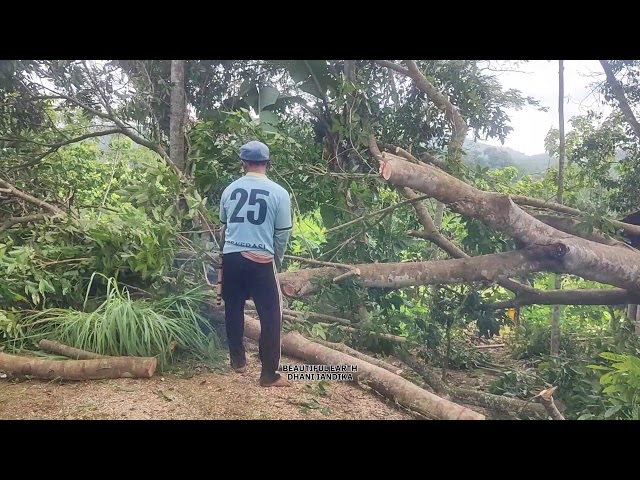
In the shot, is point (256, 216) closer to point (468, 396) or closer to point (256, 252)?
point (256, 252)

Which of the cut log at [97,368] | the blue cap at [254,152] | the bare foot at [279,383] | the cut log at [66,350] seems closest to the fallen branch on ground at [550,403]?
the bare foot at [279,383]

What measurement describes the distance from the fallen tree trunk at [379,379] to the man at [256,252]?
0.17 ft

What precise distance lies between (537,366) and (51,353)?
2354 millimetres

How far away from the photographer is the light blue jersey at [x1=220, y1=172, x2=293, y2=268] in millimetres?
2547

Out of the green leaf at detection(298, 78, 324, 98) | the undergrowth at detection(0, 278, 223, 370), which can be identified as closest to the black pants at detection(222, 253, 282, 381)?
the undergrowth at detection(0, 278, 223, 370)

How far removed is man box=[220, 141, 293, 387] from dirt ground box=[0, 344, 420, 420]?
0.09m

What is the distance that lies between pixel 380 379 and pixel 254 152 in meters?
1.23

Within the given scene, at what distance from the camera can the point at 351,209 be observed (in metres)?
3.01

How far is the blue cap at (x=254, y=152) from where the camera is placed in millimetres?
2658

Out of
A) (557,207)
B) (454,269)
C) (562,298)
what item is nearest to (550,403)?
(562,298)

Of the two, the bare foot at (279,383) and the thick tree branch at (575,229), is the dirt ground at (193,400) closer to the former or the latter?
the bare foot at (279,383)

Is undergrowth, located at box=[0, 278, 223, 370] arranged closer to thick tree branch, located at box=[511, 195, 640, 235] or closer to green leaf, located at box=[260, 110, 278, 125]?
green leaf, located at box=[260, 110, 278, 125]

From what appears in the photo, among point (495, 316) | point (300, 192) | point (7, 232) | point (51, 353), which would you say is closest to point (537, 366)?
point (495, 316)
